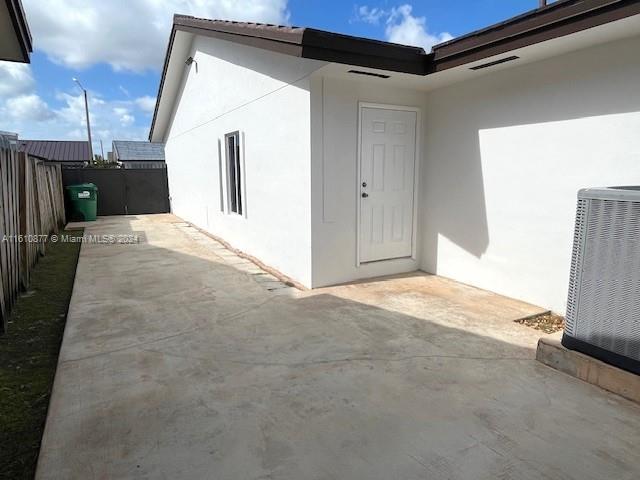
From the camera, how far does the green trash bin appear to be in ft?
40.1

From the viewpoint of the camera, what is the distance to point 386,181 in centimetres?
538

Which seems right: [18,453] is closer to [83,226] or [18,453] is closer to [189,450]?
[189,450]

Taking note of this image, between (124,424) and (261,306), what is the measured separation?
2144 millimetres

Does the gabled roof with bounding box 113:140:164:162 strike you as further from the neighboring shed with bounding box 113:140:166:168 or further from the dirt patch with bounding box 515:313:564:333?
the dirt patch with bounding box 515:313:564:333

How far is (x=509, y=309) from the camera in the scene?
4.23 meters

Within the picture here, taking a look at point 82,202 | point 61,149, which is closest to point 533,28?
point 82,202

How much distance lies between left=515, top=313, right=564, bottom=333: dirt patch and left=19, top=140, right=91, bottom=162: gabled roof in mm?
33017

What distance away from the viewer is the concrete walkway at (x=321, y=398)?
79.7 inches

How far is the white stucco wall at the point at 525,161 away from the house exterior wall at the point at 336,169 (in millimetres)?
972

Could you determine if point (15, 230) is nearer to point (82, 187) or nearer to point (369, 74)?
point (369, 74)

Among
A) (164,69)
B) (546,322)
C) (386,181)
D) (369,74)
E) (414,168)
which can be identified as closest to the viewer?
(546,322)

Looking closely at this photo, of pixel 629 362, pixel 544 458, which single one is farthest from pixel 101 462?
pixel 629 362

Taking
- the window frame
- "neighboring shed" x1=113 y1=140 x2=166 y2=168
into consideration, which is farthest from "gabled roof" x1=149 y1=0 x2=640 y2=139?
"neighboring shed" x1=113 y1=140 x2=166 y2=168

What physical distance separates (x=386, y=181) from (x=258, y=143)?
6.95 ft
